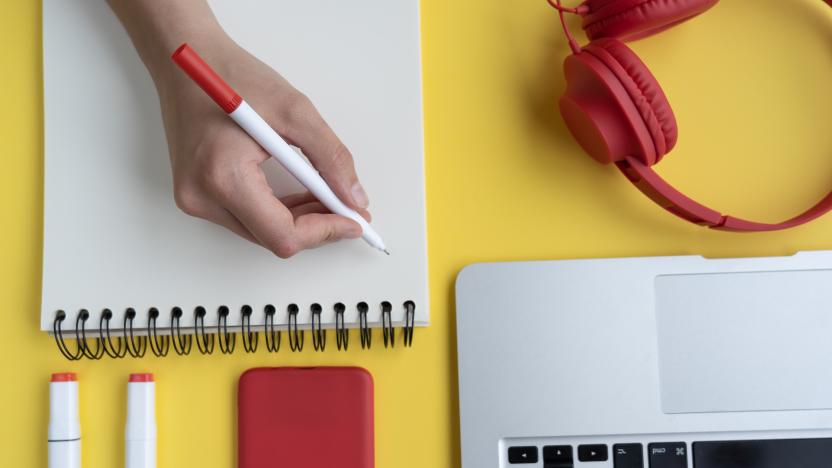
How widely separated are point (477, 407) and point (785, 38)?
1.67ft

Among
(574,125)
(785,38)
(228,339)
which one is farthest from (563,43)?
(228,339)

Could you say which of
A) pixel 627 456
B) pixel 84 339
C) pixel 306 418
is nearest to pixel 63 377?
pixel 84 339

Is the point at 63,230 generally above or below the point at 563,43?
below

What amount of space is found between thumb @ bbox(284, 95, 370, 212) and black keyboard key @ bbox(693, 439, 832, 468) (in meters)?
0.44

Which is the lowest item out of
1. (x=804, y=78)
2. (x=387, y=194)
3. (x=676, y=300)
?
(x=676, y=300)

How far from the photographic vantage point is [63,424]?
0.71m

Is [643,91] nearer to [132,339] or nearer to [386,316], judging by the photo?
[386,316]

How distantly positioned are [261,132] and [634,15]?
364 mm

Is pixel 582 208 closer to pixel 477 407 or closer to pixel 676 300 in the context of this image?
pixel 676 300

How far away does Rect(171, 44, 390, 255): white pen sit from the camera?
1.90 ft

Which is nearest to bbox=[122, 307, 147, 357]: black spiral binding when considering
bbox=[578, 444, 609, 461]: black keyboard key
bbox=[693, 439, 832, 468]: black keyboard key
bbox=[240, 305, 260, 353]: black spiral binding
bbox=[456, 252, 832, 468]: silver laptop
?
bbox=[240, 305, 260, 353]: black spiral binding

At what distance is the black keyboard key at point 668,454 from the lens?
700 millimetres

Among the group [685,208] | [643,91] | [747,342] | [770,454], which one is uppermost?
[643,91]

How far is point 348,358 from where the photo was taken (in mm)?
740
